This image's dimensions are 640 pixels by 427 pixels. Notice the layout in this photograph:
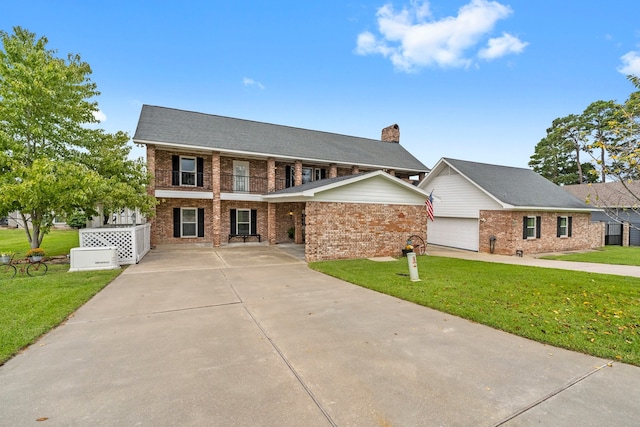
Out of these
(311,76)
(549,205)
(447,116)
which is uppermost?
(311,76)

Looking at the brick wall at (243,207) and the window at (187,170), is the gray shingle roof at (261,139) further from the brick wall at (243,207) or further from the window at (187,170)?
the brick wall at (243,207)

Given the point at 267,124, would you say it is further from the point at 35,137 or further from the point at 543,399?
the point at 543,399

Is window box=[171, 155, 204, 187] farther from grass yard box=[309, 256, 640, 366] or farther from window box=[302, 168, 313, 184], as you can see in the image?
grass yard box=[309, 256, 640, 366]

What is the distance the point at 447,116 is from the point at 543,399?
2062cm

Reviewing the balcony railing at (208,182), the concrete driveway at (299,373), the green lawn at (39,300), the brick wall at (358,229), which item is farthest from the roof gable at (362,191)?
the green lawn at (39,300)

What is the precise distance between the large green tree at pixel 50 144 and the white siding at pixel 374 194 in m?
7.92

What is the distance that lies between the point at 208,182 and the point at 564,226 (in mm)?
21336

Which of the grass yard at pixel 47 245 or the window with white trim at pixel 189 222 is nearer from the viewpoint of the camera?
the grass yard at pixel 47 245

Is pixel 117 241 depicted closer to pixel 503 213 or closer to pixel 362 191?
pixel 362 191

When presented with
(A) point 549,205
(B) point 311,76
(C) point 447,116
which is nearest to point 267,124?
(B) point 311,76

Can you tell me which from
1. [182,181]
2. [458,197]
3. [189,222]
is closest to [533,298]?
[458,197]

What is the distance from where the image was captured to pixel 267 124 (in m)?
20.7

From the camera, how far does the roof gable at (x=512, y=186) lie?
49.4 feet

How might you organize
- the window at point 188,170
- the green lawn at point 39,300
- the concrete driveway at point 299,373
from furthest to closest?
the window at point 188,170 < the green lawn at point 39,300 < the concrete driveway at point 299,373
